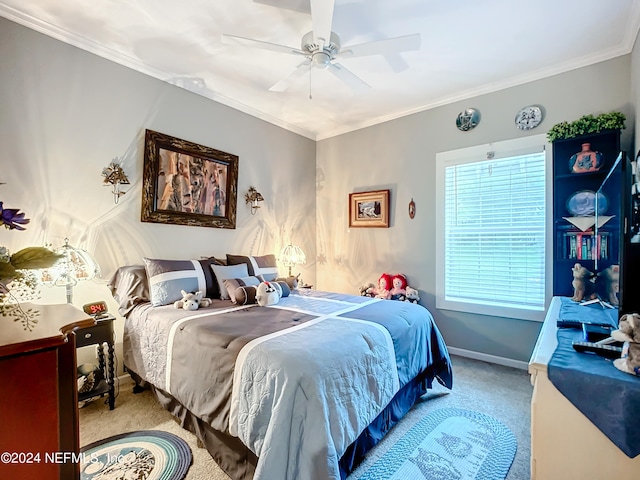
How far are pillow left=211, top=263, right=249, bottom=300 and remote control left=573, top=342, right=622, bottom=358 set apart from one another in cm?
239

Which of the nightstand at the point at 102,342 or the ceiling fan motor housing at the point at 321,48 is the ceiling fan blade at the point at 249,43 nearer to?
the ceiling fan motor housing at the point at 321,48

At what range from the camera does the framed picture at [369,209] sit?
3.91 m

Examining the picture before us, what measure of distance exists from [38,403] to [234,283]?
1836 mm

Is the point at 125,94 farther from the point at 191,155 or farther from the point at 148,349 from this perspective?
the point at 148,349

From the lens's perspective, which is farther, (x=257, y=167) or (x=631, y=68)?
(x=257, y=167)

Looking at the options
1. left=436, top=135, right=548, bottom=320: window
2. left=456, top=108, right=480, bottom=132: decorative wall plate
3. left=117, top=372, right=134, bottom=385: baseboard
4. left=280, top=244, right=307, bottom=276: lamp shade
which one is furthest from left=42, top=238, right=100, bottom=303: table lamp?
left=456, top=108, right=480, bottom=132: decorative wall plate

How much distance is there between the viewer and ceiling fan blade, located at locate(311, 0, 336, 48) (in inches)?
66.2

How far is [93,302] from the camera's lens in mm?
2484

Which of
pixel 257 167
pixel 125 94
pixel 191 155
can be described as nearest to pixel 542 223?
pixel 257 167

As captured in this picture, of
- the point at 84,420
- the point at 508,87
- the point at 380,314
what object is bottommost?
the point at 84,420

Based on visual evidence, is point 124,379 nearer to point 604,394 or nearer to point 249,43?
point 249,43

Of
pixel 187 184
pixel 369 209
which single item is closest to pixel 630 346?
pixel 369 209

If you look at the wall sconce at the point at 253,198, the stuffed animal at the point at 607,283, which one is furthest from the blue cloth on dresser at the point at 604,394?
the wall sconce at the point at 253,198

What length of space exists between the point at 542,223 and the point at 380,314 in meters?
1.94
